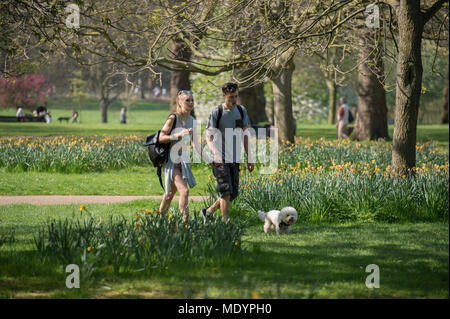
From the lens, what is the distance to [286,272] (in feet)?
17.4

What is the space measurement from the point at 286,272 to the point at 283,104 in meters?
10.4

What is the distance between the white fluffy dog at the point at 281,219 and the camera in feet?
22.5

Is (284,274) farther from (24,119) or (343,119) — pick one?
(24,119)

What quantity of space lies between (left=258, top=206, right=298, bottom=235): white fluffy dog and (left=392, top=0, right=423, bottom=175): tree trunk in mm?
2455

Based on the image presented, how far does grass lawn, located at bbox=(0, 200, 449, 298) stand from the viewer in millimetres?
4691

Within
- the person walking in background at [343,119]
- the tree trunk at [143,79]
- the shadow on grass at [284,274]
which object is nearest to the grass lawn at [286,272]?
the shadow on grass at [284,274]

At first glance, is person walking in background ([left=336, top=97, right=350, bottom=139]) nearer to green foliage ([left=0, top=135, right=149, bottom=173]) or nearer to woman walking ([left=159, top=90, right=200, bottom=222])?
green foliage ([left=0, top=135, right=149, bottom=173])

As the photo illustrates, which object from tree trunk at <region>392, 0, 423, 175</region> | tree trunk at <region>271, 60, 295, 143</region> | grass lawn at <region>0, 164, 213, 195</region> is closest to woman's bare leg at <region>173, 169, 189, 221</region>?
grass lawn at <region>0, 164, 213, 195</region>

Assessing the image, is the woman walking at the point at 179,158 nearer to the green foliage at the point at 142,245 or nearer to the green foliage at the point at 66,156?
the green foliage at the point at 142,245

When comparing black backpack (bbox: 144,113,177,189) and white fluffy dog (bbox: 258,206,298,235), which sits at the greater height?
black backpack (bbox: 144,113,177,189)

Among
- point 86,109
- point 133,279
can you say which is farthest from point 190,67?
point 86,109

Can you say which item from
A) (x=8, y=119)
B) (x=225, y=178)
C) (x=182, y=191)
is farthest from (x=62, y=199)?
(x=8, y=119)

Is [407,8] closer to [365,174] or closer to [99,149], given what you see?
[365,174]

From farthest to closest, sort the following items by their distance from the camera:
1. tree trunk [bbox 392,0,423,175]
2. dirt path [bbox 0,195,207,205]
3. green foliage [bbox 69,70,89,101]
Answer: green foliage [bbox 69,70,89,101], dirt path [bbox 0,195,207,205], tree trunk [bbox 392,0,423,175]
